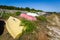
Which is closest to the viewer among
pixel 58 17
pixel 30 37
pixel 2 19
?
pixel 30 37

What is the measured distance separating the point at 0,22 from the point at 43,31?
2623 mm

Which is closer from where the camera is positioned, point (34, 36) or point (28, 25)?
point (34, 36)

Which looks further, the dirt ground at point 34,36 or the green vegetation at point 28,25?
the green vegetation at point 28,25

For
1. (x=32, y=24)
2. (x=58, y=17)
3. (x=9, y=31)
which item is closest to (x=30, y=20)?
(x=32, y=24)

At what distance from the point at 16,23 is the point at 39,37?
1.60m

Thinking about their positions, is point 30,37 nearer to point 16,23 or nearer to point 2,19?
point 16,23

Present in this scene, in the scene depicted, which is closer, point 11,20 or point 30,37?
point 30,37

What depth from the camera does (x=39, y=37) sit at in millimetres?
11281

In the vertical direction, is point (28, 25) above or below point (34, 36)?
above

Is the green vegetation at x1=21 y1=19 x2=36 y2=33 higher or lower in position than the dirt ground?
higher

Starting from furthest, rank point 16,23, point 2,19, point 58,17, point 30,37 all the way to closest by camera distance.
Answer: point 58,17 < point 2,19 < point 16,23 < point 30,37

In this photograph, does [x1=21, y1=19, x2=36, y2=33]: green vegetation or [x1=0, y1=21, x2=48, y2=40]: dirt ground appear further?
[x1=21, y1=19, x2=36, y2=33]: green vegetation

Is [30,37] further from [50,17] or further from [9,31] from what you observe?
[50,17]

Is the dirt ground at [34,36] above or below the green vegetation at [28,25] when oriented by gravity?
below
